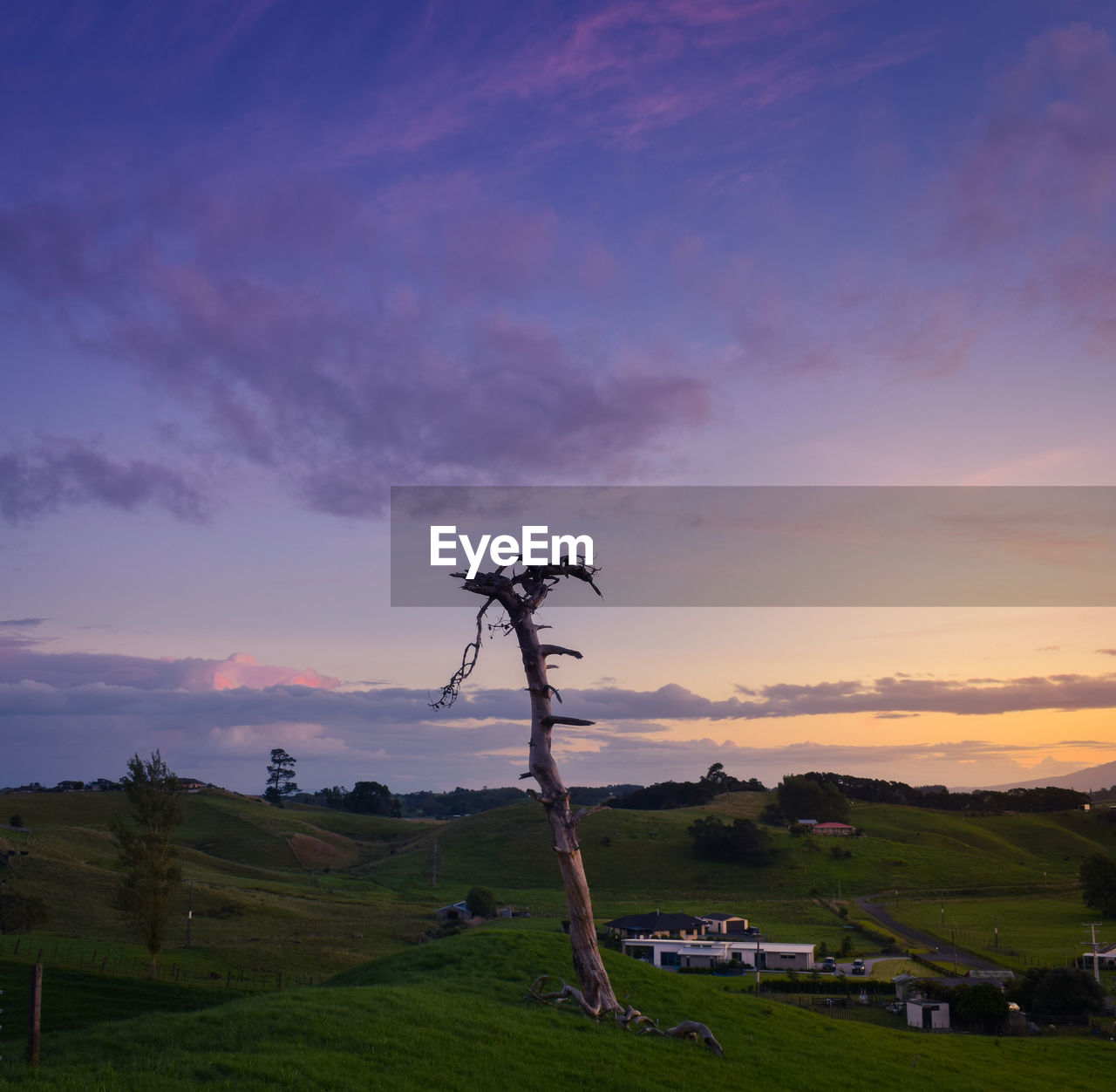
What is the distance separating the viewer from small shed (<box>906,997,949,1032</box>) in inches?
1735

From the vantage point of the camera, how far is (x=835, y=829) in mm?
154625

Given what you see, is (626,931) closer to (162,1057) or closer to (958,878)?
(958,878)

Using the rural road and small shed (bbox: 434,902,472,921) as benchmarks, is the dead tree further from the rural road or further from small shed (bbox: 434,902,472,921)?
small shed (bbox: 434,902,472,921)

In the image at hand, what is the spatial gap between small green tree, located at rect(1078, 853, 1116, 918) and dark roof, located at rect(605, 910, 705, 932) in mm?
47281

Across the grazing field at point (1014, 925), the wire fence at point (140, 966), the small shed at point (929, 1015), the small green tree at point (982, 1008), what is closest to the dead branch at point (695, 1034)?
the small shed at point (929, 1015)

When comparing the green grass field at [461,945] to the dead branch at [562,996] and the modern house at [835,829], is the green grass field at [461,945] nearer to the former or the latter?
the dead branch at [562,996]

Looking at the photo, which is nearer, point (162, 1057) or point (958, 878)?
point (162, 1057)

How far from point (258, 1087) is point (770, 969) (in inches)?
2603

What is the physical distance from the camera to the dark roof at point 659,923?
83.8m

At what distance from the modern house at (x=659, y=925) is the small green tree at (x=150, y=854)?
152 feet

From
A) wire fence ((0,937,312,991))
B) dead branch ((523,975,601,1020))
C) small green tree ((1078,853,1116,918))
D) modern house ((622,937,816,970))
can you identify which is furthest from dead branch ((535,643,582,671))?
small green tree ((1078,853,1116,918))

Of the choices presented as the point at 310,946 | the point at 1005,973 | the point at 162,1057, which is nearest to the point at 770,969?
the point at 1005,973

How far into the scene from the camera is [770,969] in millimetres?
71125

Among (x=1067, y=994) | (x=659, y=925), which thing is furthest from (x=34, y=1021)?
(x=659, y=925)
